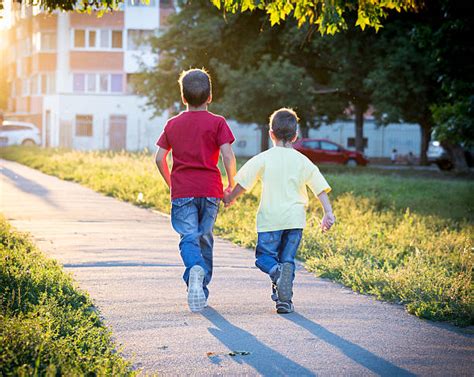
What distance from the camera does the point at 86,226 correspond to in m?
13.7

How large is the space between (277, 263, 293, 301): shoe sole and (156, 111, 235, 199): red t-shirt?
72cm

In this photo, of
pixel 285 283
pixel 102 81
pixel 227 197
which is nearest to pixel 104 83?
pixel 102 81

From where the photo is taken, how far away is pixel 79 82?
218ft

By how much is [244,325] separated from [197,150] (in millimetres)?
1325

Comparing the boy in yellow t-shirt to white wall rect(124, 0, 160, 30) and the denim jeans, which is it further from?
white wall rect(124, 0, 160, 30)

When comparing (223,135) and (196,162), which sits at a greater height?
(223,135)

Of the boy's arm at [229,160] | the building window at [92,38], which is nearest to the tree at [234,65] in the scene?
the building window at [92,38]

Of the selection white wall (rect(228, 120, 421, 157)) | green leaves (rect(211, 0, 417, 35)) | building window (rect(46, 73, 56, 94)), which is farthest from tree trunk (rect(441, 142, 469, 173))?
building window (rect(46, 73, 56, 94))

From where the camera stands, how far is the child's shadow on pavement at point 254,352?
537 centimetres

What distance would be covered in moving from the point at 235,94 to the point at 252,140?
28332 mm

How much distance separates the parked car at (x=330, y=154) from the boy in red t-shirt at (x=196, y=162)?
131 ft

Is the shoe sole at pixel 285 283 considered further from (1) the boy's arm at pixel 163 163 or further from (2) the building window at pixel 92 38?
(2) the building window at pixel 92 38

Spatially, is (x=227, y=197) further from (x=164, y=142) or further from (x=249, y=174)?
(x=164, y=142)

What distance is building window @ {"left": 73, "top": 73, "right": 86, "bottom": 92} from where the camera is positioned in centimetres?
6625
